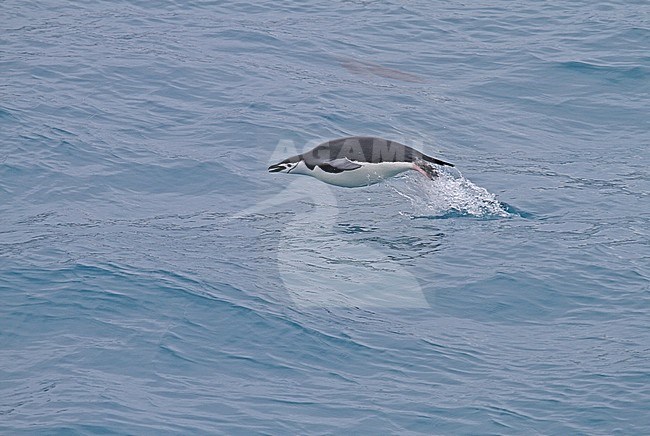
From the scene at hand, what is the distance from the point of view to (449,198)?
52.4 ft

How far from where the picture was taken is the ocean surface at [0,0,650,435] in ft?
36.2

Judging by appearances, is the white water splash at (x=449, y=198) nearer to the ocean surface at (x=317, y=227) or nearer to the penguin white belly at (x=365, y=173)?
the ocean surface at (x=317, y=227)

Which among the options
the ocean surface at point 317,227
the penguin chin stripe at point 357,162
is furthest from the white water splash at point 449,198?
the penguin chin stripe at point 357,162

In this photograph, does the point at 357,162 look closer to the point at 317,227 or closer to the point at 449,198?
the point at 317,227

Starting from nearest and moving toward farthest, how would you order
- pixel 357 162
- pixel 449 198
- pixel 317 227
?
pixel 357 162, pixel 317 227, pixel 449 198

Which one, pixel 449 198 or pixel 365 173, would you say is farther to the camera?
pixel 449 198

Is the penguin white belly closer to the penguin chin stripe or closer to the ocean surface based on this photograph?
the penguin chin stripe

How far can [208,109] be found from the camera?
19516mm

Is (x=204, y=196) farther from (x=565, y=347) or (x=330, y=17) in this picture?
(x=330, y=17)

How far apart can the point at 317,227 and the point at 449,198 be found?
2.05 metres

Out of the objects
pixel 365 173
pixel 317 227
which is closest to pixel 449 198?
pixel 365 173

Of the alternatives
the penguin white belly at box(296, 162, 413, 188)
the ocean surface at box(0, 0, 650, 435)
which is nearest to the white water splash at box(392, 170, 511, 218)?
the ocean surface at box(0, 0, 650, 435)

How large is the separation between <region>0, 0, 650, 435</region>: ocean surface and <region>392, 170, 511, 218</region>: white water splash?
0.05 metres

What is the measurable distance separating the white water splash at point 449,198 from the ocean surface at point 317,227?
0.05 metres
